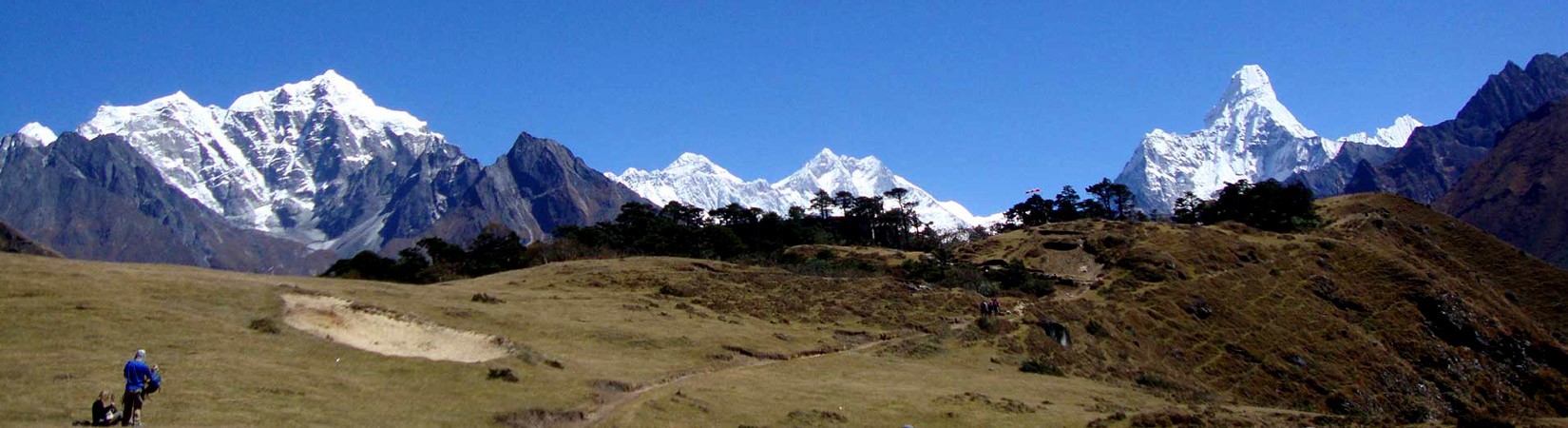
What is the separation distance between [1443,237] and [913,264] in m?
75.5

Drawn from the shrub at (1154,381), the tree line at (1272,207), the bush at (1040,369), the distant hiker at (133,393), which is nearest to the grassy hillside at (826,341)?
the shrub at (1154,381)

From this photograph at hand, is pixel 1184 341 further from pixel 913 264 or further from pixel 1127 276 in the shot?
pixel 913 264

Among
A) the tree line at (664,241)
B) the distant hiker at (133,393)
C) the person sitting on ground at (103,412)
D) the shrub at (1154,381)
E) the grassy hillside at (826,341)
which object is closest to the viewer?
the person sitting on ground at (103,412)

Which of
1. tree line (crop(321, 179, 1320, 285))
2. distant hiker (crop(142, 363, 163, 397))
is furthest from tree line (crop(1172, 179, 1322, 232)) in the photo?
distant hiker (crop(142, 363, 163, 397))

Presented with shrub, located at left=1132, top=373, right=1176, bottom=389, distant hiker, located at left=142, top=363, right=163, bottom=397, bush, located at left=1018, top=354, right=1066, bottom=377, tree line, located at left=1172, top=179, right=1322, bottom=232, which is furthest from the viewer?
tree line, located at left=1172, top=179, right=1322, bottom=232

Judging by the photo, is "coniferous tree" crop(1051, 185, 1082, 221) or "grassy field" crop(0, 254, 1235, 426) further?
"coniferous tree" crop(1051, 185, 1082, 221)

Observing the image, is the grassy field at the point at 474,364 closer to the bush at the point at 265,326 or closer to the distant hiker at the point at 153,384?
the bush at the point at 265,326

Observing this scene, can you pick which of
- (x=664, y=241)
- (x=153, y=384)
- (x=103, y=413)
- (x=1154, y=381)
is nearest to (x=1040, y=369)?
(x=1154, y=381)

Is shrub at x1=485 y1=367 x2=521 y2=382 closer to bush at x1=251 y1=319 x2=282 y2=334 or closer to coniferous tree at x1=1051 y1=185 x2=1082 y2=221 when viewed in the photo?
bush at x1=251 y1=319 x2=282 y2=334

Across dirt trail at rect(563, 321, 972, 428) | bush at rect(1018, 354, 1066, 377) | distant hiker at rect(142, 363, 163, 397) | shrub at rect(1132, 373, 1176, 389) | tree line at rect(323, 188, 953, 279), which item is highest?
tree line at rect(323, 188, 953, 279)

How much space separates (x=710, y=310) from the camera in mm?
65250

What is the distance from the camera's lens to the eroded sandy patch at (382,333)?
3875 cm

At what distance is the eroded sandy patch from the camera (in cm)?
3875

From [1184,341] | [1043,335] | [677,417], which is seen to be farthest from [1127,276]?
[677,417]
